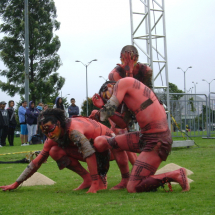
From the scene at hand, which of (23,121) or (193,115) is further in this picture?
(23,121)

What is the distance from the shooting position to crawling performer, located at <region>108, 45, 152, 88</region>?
4.88 m

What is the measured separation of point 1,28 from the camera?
2917cm

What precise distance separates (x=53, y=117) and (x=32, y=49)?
25338 mm

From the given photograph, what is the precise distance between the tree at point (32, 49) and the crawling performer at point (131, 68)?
76.8 feet

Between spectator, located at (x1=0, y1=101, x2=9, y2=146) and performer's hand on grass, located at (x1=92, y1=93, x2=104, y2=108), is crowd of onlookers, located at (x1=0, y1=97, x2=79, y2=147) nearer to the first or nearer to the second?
spectator, located at (x1=0, y1=101, x2=9, y2=146)

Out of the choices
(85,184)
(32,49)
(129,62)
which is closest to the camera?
(85,184)

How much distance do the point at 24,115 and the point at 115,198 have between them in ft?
35.3

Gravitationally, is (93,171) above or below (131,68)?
below

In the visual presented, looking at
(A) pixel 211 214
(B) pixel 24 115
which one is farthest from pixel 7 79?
(A) pixel 211 214

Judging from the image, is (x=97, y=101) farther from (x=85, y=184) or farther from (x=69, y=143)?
(x=85, y=184)

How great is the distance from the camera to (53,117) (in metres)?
4.48

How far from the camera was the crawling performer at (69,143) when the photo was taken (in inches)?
172

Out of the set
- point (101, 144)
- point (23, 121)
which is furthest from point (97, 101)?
Result: point (23, 121)

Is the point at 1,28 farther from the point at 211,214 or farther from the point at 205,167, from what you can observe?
the point at 211,214
